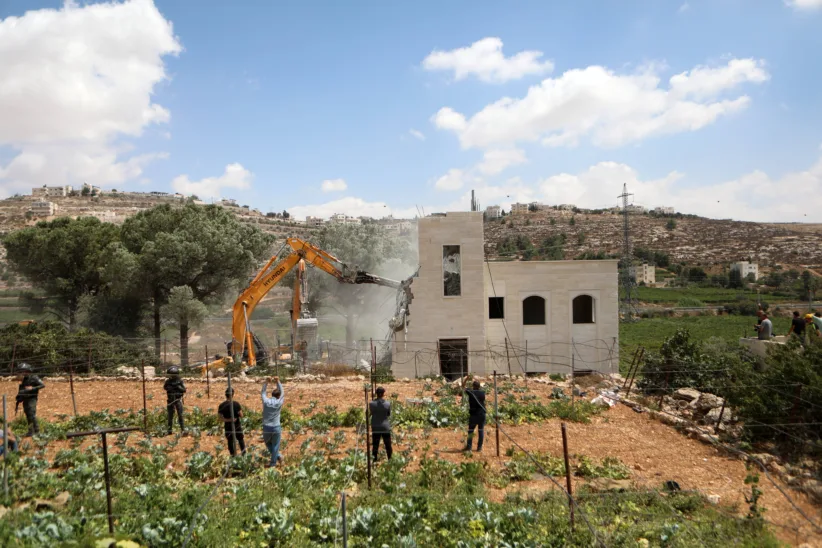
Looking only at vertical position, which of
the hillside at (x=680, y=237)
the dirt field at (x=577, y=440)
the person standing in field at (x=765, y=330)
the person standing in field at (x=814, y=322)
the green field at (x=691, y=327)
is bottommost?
the green field at (x=691, y=327)

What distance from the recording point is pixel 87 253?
31.0 metres

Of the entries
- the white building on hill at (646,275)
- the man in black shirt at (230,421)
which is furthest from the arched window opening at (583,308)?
the white building on hill at (646,275)

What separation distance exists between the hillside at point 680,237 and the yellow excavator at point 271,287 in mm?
58803

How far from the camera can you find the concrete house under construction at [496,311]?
2295 centimetres

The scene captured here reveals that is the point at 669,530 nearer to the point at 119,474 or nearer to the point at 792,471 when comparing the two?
the point at 792,471

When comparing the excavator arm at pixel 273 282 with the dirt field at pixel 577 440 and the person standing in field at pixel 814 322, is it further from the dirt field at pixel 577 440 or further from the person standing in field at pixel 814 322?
the person standing in field at pixel 814 322

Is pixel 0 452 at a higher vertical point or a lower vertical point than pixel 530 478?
higher

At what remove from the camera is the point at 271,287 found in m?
22.7

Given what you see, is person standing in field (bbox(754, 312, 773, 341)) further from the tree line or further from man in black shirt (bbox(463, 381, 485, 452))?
the tree line

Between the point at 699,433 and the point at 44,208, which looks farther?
the point at 44,208

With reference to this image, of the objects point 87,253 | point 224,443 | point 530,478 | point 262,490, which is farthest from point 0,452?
point 87,253

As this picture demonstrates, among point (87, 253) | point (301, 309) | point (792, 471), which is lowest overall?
point (792, 471)

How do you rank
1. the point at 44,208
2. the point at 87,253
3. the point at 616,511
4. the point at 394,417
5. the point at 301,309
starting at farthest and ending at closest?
the point at 44,208
the point at 87,253
the point at 301,309
the point at 394,417
the point at 616,511

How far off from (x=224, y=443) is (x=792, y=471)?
1144 cm
